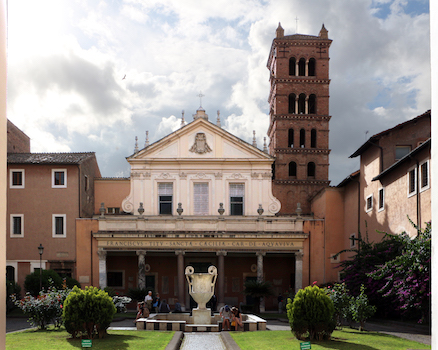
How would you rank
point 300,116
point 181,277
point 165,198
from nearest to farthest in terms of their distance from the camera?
point 181,277 → point 165,198 → point 300,116

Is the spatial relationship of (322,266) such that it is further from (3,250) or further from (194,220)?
(3,250)

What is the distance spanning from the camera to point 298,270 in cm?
3469

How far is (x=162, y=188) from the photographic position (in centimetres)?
3869

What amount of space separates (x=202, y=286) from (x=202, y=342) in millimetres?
5845

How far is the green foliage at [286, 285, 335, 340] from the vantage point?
51.7 feet

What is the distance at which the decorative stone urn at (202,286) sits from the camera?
22812 mm

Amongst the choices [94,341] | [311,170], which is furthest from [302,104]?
[94,341]

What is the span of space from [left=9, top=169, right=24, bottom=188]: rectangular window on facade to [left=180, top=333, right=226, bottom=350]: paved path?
21296mm

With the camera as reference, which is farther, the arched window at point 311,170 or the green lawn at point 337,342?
the arched window at point 311,170

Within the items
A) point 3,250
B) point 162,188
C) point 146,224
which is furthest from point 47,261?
point 3,250

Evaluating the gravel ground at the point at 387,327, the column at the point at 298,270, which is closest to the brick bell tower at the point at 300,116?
the column at the point at 298,270

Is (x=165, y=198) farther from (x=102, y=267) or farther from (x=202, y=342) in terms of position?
(x=202, y=342)

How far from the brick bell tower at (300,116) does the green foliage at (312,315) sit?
32.2m

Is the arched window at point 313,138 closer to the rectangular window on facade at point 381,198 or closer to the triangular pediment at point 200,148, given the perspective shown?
the triangular pediment at point 200,148
